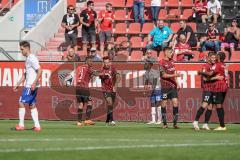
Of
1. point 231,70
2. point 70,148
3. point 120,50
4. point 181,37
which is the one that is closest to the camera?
point 70,148

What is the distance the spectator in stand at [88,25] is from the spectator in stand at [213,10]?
14.6ft

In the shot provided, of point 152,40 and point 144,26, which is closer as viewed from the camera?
point 152,40

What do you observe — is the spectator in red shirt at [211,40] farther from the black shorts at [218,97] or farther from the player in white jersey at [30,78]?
the player in white jersey at [30,78]

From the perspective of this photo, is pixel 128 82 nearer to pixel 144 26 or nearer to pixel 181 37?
pixel 181 37

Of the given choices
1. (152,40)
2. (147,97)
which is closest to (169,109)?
(147,97)

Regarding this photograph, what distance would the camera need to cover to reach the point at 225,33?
2594 centimetres

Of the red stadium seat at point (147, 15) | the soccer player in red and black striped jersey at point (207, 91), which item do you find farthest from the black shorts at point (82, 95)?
the red stadium seat at point (147, 15)

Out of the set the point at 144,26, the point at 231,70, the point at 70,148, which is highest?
the point at 144,26

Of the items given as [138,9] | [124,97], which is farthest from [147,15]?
[124,97]

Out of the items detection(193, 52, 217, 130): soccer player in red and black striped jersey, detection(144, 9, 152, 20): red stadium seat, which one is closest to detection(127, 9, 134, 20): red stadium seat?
detection(144, 9, 152, 20): red stadium seat

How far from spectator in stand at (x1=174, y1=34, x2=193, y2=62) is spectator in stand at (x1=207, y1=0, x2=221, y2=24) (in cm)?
266

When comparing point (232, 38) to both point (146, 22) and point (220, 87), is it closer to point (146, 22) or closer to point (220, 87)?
point (146, 22)

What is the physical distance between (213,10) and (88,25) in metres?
4.89

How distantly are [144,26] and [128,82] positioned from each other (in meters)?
5.96
